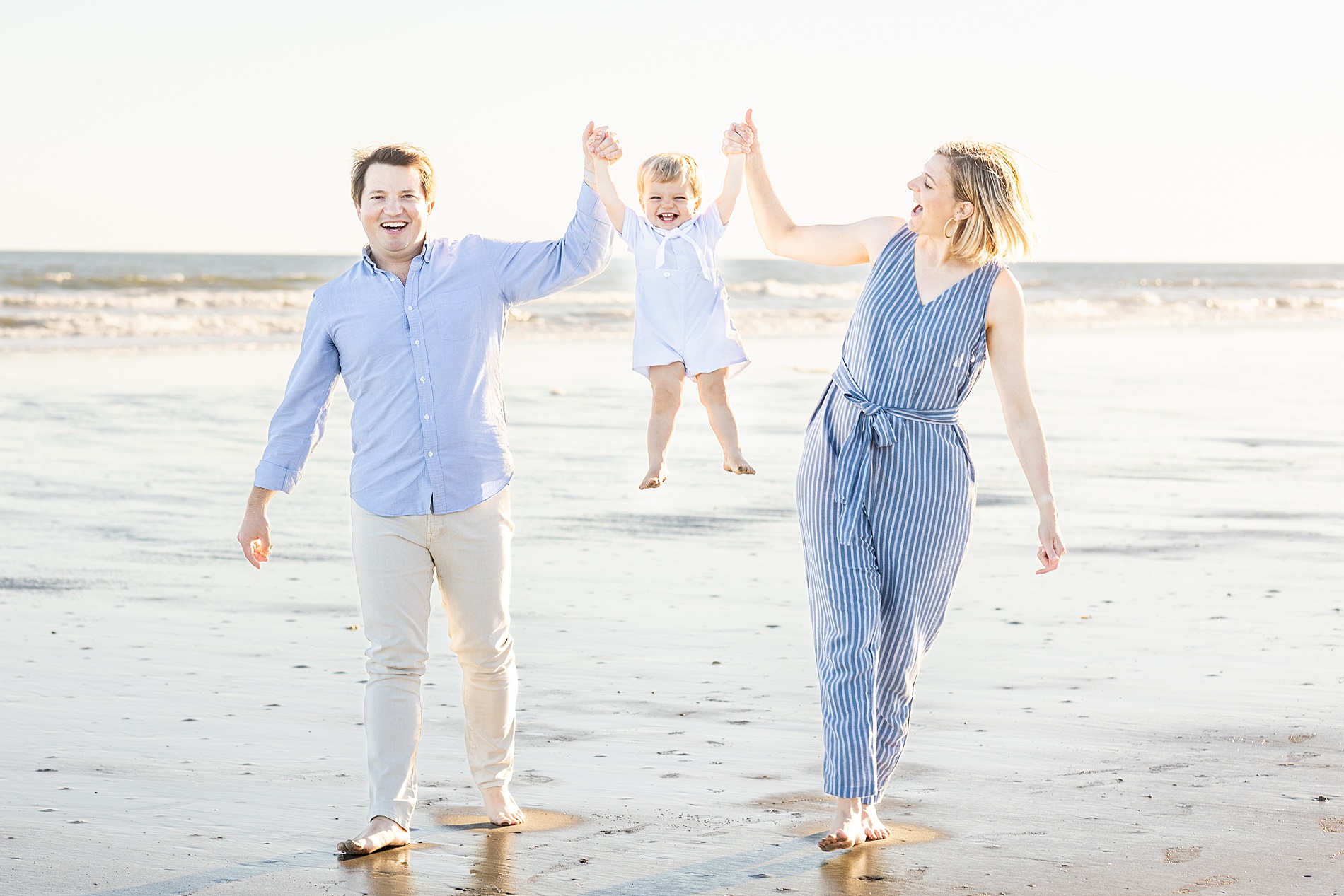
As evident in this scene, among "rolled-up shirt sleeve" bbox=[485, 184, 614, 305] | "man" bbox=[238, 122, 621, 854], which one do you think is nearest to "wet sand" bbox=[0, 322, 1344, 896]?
"man" bbox=[238, 122, 621, 854]

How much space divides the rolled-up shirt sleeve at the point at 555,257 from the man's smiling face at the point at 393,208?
25cm

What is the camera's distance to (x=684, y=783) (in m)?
4.46

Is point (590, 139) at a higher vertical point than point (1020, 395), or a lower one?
higher

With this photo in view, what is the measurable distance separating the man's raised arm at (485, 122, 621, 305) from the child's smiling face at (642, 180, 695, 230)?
67 cm

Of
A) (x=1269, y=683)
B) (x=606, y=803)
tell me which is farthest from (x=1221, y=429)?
(x=606, y=803)

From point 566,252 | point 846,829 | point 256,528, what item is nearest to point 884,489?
point 846,829

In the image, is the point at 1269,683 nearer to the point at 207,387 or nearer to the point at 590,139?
the point at 590,139

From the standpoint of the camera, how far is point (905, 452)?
159 inches

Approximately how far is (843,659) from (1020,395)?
0.83m

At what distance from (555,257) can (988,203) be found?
1.19 m

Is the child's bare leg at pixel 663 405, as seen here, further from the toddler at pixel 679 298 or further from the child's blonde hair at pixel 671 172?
the child's blonde hair at pixel 671 172

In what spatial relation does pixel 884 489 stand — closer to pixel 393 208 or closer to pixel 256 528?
pixel 393 208

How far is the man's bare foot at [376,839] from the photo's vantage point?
3906mm

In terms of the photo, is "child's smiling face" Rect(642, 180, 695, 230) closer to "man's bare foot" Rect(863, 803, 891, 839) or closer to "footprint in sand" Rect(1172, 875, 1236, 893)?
"man's bare foot" Rect(863, 803, 891, 839)
